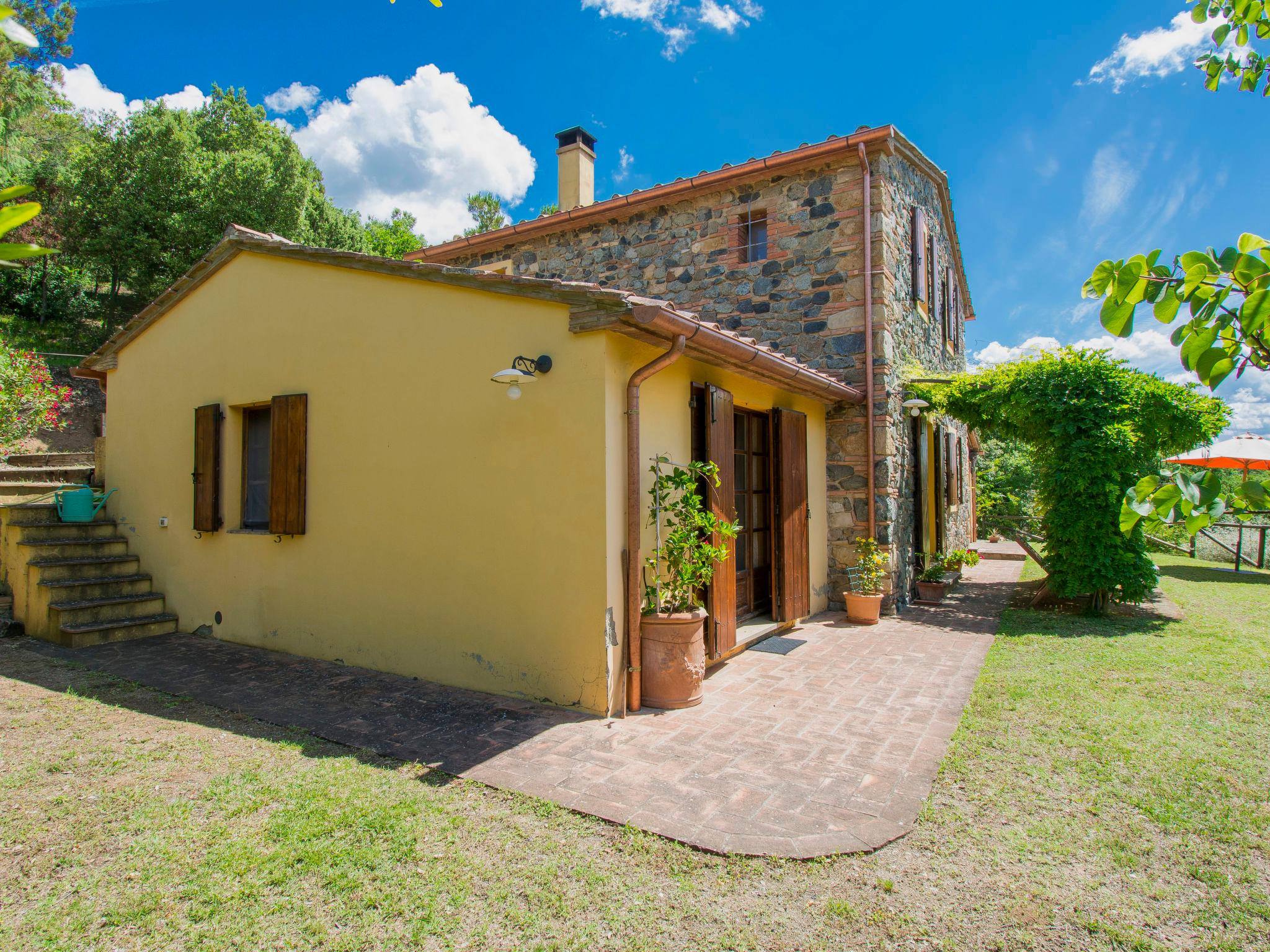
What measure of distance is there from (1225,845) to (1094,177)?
18.1 ft

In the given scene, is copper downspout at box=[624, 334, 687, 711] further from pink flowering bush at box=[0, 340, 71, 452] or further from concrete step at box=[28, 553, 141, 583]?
pink flowering bush at box=[0, 340, 71, 452]

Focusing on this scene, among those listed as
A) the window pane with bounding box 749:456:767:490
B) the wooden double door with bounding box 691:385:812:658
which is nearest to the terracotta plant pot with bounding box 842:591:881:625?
the wooden double door with bounding box 691:385:812:658

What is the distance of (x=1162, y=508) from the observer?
1.10m

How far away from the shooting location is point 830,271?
844 cm

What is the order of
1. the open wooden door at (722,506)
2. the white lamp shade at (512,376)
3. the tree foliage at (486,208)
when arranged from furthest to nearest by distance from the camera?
the tree foliage at (486,208) < the open wooden door at (722,506) < the white lamp shade at (512,376)

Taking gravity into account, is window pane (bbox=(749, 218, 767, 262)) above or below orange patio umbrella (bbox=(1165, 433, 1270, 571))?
above

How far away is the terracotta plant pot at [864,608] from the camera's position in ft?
25.4

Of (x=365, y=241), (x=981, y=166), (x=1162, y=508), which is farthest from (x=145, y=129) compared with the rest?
(x=1162, y=508)

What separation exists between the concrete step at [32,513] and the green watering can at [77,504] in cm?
7

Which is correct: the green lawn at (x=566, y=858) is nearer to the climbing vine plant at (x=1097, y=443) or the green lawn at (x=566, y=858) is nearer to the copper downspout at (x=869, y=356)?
the climbing vine plant at (x=1097, y=443)

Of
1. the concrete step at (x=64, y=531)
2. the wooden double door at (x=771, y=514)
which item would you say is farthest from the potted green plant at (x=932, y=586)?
the concrete step at (x=64, y=531)

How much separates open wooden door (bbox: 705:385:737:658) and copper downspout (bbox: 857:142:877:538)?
2.88 metres

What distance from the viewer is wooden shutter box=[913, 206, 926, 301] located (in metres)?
9.47

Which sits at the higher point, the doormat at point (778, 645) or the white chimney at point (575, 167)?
the white chimney at point (575, 167)
